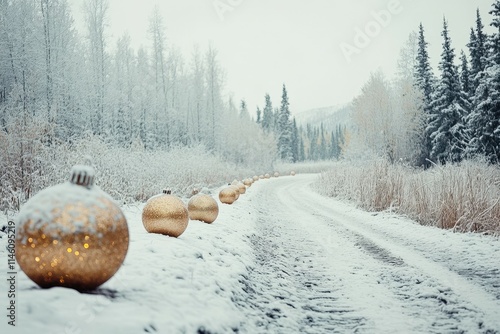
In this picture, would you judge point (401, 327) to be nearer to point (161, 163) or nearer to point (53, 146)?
point (53, 146)

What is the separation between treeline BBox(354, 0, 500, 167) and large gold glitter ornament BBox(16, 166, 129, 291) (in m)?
25.7

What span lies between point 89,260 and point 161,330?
2.28 ft

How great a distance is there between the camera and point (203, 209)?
6.45m

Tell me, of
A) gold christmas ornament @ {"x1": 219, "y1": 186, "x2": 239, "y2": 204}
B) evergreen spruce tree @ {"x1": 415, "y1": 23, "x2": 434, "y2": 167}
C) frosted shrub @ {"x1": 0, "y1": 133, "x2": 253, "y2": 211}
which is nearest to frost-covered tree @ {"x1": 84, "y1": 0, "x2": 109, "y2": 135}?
frosted shrub @ {"x1": 0, "y1": 133, "x2": 253, "y2": 211}

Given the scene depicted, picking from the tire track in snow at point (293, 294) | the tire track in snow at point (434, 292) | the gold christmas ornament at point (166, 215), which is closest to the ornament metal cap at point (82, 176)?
the tire track in snow at point (293, 294)

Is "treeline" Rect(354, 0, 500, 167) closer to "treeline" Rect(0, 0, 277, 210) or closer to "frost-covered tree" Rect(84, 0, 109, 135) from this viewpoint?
"treeline" Rect(0, 0, 277, 210)

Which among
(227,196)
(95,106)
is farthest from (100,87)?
(227,196)

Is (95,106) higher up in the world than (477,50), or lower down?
lower down

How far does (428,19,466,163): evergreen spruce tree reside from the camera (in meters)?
26.5

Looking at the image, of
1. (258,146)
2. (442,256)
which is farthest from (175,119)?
(442,256)

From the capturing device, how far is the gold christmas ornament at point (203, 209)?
6.45 meters

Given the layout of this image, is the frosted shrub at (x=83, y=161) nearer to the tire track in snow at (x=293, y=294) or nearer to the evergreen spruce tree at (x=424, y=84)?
the tire track in snow at (x=293, y=294)

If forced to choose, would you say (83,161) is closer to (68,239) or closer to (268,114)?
(68,239)

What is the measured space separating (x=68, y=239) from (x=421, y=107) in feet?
110
